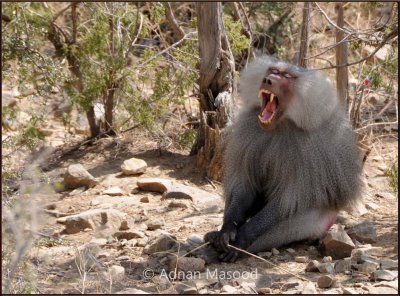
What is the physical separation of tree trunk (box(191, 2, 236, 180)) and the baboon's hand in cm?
170

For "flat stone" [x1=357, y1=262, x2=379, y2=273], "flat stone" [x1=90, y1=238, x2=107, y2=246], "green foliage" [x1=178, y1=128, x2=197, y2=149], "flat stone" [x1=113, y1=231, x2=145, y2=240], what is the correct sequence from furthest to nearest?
"green foliage" [x1=178, y1=128, x2=197, y2=149] < "flat stone" [x1=113, y1=231, x2=145, y2=240] < "flat stone" [x1=90, y1=238, x2=107, y2=246] < "flat stone" [x1=357, y1=262, x2=379, y2=273]

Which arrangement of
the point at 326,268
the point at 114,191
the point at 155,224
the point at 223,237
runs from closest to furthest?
the point at 326,268 < the point at 223,237 < the point at 155,224 < the point at 114,191

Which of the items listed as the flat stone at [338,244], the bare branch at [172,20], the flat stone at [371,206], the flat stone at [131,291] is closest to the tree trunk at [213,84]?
the bare branch at [172,20]

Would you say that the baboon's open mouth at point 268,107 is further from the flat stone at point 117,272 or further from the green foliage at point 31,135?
the green foliage at point 31,135

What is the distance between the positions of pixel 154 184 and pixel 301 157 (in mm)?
1908

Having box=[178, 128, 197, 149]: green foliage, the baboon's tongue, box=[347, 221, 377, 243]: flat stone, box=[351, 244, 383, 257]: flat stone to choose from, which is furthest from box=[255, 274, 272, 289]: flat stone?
box=[178, 128, 197, 149]: green foliage

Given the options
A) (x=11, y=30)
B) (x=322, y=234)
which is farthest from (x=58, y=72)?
(x=322, y=234)

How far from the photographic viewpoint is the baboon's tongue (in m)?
5.10

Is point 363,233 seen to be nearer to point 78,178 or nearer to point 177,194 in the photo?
point 177,194

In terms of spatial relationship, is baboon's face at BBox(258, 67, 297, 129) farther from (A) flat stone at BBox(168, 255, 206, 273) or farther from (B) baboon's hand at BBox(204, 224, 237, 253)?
(A) flat stone at BBox(168, 255, 206, 273)

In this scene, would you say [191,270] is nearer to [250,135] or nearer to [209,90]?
[250,135]

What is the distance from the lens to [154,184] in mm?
A: 6523

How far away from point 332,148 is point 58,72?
219 centimetres

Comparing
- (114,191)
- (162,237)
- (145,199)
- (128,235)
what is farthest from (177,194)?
(162,237)
